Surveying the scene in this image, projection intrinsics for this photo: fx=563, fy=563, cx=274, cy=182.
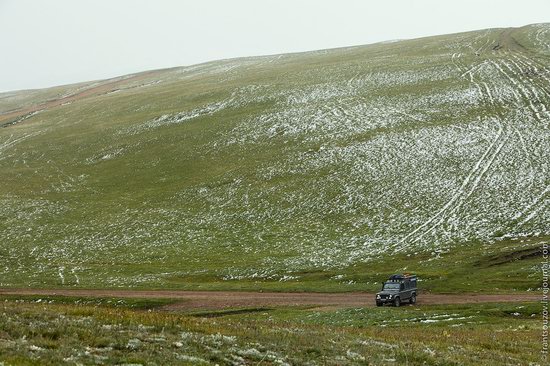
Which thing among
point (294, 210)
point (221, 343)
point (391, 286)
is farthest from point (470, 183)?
point (221, 343)

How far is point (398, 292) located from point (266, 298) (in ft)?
33.7

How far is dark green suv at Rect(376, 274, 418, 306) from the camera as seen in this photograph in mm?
38500

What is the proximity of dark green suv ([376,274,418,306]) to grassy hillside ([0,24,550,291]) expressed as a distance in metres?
3.74

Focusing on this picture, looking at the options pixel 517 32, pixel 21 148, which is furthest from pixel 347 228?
pixel 517 32

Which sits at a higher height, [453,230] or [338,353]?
[338,353]

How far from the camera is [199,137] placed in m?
96.6

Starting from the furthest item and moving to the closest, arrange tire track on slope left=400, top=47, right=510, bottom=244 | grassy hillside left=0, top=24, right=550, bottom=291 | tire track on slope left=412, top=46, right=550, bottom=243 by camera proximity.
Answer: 1. tire track on slope left=412, top=46, right=550, bottom=243
2. tire track on slope left=400, top=47, right=510, bottom=244
3. grassy hillside left=0, top=24, right=550, bottom=291

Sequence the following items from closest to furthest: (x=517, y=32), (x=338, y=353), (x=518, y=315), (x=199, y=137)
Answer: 1. (x=338, y=353)
2. (x=518, y=315)
3. (x=199, y=137)
4. (x=517, y=32)

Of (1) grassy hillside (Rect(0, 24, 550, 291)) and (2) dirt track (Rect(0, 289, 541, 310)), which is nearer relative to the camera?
(2) dirt track (Rect(0, 289, 541, 310))

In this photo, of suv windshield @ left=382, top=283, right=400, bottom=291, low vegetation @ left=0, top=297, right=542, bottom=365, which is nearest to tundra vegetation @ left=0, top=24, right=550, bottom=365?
low vegetation @ left=0, top=297, right=542, bottom=365

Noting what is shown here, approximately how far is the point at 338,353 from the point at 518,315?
763 inches

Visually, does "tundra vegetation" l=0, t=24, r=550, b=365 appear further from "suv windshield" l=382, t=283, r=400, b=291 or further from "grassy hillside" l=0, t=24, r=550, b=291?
"suv windshield" l=382, t=283, r=400, b=291

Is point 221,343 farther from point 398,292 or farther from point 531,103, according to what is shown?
point 531,103

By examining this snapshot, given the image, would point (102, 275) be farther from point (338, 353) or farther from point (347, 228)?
point (338, 353)
